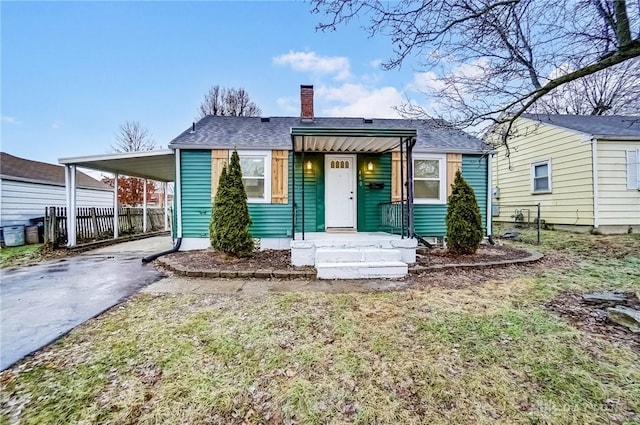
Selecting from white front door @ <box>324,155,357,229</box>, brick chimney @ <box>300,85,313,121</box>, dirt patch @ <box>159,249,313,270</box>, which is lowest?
dirt patch @ <box>159,249,313,270</box>

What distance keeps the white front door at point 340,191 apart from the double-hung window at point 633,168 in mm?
8952

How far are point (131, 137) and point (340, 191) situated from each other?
18746mm

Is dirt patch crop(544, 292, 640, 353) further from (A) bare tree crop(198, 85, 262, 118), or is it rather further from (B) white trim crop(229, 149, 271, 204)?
(A) bare tree crop(198, 85, 262, 118)

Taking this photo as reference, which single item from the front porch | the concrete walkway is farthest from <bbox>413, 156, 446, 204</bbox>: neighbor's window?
the concrete walkway

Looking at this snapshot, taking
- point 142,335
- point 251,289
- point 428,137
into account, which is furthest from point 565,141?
point 142,335

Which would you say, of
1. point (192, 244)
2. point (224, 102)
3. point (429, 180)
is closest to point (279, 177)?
point (192, 244)

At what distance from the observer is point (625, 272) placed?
4.93 metres

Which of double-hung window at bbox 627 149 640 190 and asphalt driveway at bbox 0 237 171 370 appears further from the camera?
double-hung window at bbox 627 149 640 190

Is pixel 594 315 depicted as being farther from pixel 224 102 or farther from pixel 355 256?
pixel 224 102

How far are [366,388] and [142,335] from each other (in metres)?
2.20

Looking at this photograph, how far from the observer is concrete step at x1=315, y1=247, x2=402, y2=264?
539cm

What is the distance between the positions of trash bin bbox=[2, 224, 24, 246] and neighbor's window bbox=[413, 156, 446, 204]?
12.8 meters

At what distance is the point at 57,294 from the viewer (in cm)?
416

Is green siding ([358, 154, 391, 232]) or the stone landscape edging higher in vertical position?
green siding ([358, 154, 391, 232])
